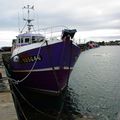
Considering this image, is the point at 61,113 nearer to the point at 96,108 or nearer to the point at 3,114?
the point at 96,108

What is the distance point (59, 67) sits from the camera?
731 inches

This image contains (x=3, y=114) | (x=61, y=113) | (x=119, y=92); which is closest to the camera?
(x=3, y=114)

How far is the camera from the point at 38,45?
1848 cm

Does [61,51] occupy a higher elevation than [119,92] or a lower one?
higher

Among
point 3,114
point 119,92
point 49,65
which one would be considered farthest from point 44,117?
point 119,92

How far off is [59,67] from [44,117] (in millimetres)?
2994

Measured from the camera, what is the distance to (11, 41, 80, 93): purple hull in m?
18.3

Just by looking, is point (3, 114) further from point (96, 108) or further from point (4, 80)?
point (96, 108)

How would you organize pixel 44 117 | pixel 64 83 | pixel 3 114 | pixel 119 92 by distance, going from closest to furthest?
1. pixel 3 114
2. pixel 44 117
3. pixel 64 83
4. pixel 119 92

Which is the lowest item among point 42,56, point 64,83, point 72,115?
point 72,115

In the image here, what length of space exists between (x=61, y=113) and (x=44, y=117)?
1.47m

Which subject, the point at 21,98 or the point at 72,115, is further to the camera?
A: the point at 21,98

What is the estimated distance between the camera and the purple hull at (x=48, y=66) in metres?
18.3

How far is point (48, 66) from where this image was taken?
18453 mm
